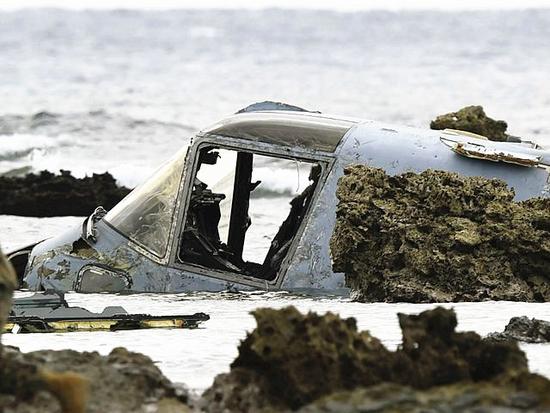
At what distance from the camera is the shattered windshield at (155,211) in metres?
8.53

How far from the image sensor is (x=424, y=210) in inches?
310

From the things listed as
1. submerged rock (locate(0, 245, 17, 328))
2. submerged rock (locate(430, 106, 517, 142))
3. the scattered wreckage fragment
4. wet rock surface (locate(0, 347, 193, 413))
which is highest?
submerged rock (locate(430, 106, 517, 142))

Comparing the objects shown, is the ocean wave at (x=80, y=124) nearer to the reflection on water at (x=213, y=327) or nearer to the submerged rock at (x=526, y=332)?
the reflection on water at (x=213, y=327)

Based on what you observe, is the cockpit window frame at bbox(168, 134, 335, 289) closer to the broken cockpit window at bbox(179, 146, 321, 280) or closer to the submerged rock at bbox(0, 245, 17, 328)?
the broken cockpit window at bbox(179, 146, 321, 280)

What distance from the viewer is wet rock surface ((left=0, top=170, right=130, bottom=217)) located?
48.3ft

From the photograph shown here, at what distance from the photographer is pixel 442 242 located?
780 cm

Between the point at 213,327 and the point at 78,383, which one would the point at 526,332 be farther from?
the point at 78,383

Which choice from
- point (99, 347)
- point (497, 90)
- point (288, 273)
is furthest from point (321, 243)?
point (497, 90)

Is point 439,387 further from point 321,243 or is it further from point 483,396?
point 321,243

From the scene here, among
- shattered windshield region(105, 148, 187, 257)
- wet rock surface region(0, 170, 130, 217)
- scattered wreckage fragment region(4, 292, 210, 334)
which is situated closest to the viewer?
scattered wreckage fragment region(4, 292, 210, 334)

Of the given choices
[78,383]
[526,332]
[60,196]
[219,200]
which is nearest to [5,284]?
[78,383]

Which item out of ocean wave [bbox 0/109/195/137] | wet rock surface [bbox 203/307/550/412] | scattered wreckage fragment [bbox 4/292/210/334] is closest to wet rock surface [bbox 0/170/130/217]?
scattered wreckage fragment [bbox 4/292/210/334]

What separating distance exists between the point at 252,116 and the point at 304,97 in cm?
2848

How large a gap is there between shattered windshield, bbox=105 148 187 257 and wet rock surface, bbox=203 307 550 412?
4109 millimetres
